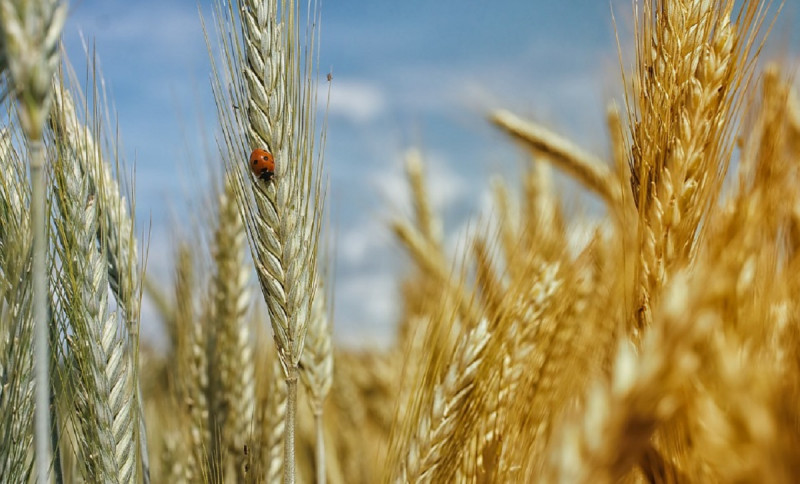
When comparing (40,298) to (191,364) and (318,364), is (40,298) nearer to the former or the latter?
(318,364)

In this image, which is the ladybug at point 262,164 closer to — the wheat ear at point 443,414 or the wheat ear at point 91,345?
the wheat ear at point 91,345

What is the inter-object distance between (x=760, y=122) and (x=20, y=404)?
1.34 meters

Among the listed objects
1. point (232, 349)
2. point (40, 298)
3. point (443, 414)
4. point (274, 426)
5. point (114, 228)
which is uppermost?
point (40, 298)

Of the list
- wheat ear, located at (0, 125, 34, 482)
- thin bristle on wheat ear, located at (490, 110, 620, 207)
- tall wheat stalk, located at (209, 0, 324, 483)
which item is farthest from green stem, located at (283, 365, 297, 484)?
thin bristle on wheat ear, located at (490, 110, 620, 207)

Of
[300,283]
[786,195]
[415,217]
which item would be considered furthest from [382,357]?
[786,195]

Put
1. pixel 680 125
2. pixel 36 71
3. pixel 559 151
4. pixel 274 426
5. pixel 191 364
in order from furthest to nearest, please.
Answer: pixel 559 151 → pixel 191 364 → pixel 274 426 → pixel 680 125 → pixel 36 71

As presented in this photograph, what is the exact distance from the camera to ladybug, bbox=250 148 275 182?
1.13 meters

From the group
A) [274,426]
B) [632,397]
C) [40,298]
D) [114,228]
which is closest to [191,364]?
[274,426]

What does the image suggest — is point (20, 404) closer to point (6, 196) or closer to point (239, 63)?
point (6, 196)

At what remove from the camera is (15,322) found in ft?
3.83

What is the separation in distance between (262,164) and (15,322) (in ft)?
1.65

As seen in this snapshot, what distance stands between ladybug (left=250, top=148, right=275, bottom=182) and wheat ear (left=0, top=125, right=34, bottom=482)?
40cm

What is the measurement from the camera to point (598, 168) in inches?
96.8

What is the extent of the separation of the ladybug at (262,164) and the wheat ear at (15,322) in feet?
1.32
